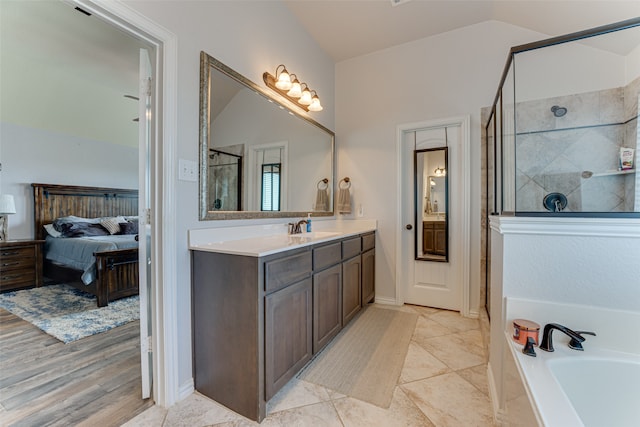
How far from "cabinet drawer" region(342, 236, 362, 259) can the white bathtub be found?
1.34m

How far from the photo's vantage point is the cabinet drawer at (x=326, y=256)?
1.85m

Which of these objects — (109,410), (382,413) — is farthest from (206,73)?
(382,413)

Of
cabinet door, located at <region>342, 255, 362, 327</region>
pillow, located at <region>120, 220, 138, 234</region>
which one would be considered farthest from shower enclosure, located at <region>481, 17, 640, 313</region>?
pillow, located at <region>120, 220, 138, 234</region>

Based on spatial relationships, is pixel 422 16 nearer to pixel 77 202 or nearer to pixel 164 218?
pixel 164 218

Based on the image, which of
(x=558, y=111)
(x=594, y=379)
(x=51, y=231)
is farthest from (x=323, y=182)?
(x=51, y=231)

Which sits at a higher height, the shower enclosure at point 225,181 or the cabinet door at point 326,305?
the shower enclosure at point 225,181

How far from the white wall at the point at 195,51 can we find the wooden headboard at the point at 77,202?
399 centimetres

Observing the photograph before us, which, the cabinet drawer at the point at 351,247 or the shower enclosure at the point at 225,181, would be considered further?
the cabinet drawer at the point at 351,247

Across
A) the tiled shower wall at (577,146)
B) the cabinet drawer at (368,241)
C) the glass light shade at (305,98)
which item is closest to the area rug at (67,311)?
the cabinet drawer at (368,241)

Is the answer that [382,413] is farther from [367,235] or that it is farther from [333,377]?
[367,235]

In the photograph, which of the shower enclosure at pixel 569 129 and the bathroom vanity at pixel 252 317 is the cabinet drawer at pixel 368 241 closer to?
the bathroom vanity at pixel 252 317

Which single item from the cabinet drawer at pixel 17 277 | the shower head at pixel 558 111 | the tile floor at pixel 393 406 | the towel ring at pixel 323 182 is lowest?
the tile floor at pixel 393 406

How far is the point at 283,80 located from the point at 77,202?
4.21 meters

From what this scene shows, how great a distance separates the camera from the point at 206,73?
1.66m
